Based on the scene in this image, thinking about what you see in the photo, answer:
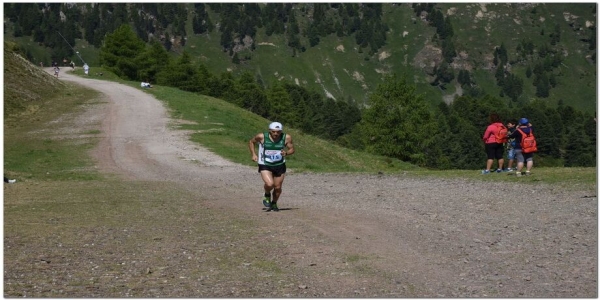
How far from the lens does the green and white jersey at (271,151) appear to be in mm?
16938

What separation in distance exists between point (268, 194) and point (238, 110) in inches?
1562

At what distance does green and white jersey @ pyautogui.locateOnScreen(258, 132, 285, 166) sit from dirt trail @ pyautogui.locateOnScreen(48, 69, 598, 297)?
1087 mm

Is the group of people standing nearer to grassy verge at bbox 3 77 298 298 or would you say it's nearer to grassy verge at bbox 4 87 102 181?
grassy verge at bbox 3 77 298 298

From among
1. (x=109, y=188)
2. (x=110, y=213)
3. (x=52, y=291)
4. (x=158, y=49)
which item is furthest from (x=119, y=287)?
(x=158, y=49)

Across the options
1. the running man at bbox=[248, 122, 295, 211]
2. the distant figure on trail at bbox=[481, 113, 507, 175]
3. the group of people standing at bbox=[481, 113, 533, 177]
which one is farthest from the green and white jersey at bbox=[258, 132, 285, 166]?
the distant figure on trail at bbox=[481, 113, 507, 175]

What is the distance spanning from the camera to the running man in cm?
1691

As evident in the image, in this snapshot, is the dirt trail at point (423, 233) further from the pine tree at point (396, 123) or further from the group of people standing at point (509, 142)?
the pine tree at point (396, 123)

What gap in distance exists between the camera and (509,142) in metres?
25.0

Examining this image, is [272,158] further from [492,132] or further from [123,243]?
[492,132]

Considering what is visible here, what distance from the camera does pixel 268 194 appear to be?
672 inches

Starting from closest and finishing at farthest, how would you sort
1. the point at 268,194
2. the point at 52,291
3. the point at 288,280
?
the point at 52,291 → the point at 288,280 → the point at 268,194

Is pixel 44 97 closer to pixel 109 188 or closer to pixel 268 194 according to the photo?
pixel 109 188

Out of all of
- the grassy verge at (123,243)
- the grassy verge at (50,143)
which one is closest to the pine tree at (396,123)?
the grassy verge at (50,143)

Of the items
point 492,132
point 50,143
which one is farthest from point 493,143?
point 50,143
